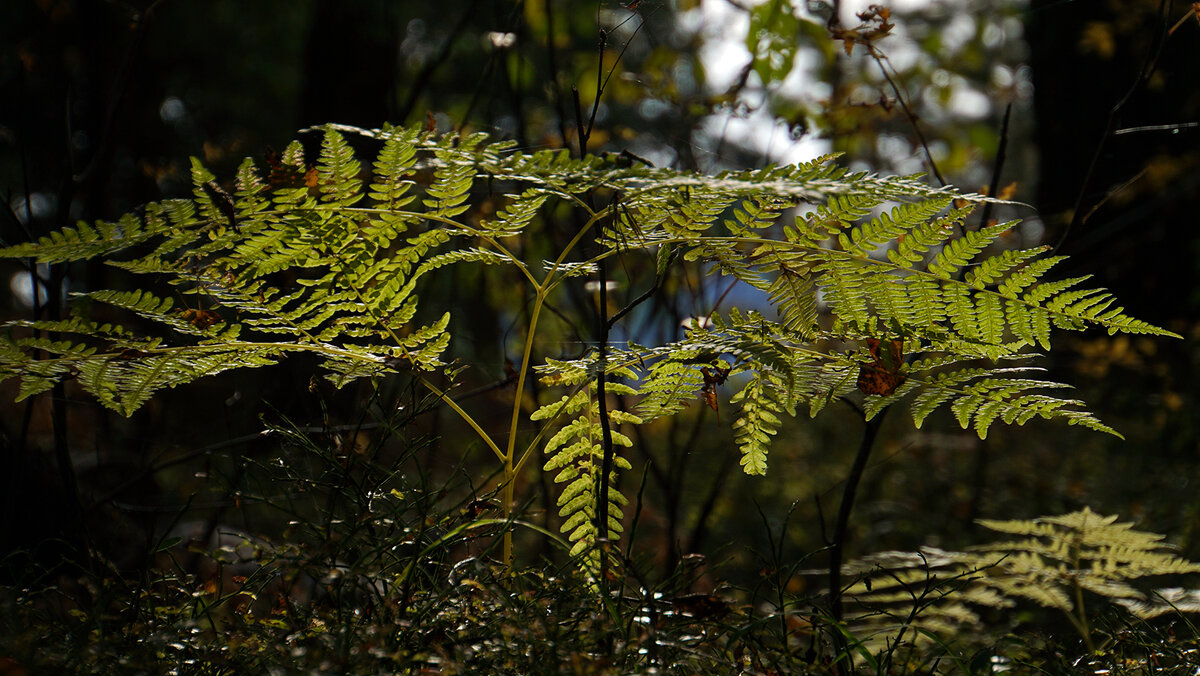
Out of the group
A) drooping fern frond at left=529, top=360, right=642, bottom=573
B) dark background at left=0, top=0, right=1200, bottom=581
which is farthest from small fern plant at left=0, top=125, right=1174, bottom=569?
dark background at left=0, top=0, right=1200, bottom=581

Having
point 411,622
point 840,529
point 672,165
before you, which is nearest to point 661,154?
point 672,165

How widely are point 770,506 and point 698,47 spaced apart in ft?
8.95

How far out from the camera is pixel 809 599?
0.96 meters

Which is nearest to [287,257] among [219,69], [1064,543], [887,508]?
[1064,543]

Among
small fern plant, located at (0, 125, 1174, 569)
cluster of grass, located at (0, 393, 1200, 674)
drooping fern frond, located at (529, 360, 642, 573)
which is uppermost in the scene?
small fern plant, located at (0, 125, 1174, 569)

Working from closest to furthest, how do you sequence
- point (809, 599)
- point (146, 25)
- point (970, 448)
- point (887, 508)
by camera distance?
point (809, 599) < point (146, 25) < point (887, 508) < point (970, 448)

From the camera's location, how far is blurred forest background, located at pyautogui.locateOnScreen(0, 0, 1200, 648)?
1.99 meters

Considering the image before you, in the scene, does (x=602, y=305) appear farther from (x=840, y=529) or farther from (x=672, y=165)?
(x=672, y=165)

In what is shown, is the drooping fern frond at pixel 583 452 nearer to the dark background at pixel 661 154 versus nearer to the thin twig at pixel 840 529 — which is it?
the thin twig at pixel 840 529

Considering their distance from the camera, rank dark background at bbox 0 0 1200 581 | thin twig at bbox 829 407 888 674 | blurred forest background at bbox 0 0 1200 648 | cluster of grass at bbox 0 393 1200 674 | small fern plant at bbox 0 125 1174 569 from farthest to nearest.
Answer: dark background at bbox 0 0 1200 581 < blurred forest background at bbox 0 0 1200 648 < thin twig at bbox 829 407 888 674 < small fern plant at bbox 0 125 1174 569 < cluster of grass at bbox 0 393 1200 674

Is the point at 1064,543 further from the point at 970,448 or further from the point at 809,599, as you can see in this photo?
the point at 970,448

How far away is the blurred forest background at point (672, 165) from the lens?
1989mm

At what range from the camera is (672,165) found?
2750 millimetres

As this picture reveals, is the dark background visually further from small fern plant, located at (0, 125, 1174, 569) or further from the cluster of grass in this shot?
the cluster of grass
